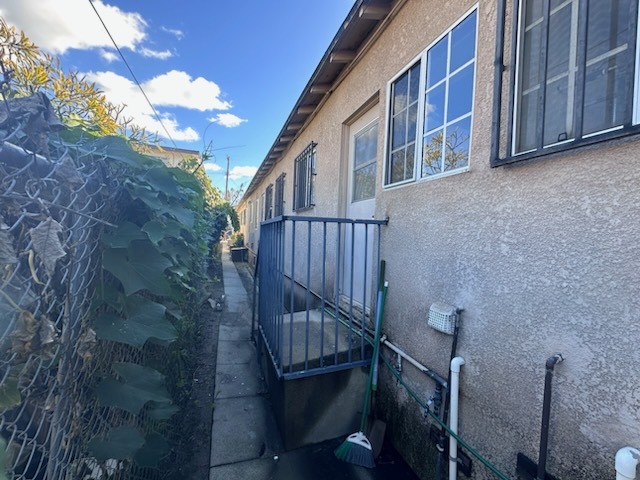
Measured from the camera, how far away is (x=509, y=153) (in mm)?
1683

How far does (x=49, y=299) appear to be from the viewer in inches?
41.0

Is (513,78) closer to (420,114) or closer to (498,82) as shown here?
(498,82)

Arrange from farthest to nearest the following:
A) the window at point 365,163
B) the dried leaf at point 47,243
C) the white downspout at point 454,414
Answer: the window at point 365,163
the white downspout at point 454,414
the dried leaf at point 47,243

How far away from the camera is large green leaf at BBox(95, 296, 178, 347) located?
4.12 ft

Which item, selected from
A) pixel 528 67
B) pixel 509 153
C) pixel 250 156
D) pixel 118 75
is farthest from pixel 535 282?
pixel 250 156

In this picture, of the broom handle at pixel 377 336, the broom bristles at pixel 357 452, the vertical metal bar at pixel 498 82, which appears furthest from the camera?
the broom handle at pixel 377 336

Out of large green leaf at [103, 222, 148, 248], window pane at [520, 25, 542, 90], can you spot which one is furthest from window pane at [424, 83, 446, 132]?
large green leaf at [103, 222, 148, 248]

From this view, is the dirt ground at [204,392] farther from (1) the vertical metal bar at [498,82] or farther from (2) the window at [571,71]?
(2) the window at [571,71]

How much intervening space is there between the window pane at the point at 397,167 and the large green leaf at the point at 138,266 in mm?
2182

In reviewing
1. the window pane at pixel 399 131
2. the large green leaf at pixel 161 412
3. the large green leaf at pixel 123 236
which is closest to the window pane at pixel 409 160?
the window pane at pixel 399 131

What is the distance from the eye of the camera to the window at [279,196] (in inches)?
322

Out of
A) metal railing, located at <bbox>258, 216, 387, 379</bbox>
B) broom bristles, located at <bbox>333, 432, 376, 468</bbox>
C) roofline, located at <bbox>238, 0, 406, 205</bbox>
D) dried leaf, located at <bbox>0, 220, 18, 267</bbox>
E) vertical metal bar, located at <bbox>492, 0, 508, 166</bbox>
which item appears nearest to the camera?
dried leaf, located at <bbox>0, 220, 18, 267</bbox>

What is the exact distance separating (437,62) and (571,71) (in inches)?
46.0

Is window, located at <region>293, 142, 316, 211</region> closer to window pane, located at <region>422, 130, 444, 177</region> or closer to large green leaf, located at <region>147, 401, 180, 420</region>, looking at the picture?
window pane, located at <region>422, 130, 444, 177</region>
